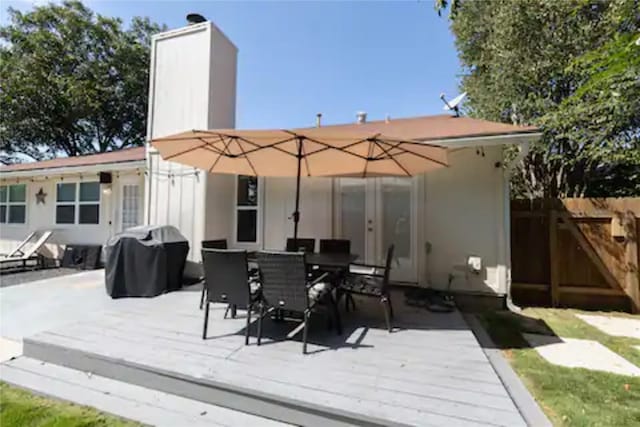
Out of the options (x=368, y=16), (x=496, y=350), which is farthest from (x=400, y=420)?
(x=368, y=16)

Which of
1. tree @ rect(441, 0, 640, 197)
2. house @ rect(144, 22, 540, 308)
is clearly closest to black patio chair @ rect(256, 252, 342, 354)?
house @ rect(144, 22, 540, 308)

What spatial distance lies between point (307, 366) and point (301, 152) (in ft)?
7.76

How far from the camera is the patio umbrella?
3.30m

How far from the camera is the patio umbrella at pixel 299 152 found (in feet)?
10.8

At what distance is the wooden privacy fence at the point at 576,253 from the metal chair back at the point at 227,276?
5064 mm

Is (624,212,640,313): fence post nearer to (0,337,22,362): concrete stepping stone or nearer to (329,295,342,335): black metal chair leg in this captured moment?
(329,295,342,335): black metal chair leg

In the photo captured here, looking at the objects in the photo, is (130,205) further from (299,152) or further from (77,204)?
(299,152)

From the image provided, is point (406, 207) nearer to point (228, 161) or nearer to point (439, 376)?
point (228, 161)

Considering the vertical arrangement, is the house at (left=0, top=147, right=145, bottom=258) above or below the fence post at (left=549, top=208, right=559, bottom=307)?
above

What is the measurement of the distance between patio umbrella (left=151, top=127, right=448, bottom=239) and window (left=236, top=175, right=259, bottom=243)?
6.07 ft

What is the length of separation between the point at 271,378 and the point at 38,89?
791 inches

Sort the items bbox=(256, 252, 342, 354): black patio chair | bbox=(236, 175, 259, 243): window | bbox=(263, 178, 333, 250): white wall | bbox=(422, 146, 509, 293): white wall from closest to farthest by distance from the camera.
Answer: bbox=(256, 252, 342, 354): black patio chair, bbox=(422, 146, 509, 293): white wall, bbox=(263, 178, 333, 250): white wall, bbox=(236, 175, 259, 243): window

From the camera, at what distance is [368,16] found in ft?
24.0

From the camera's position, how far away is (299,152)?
150 inches
